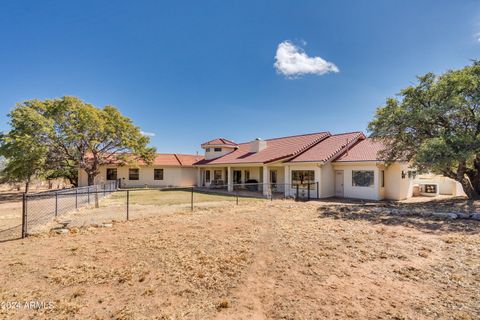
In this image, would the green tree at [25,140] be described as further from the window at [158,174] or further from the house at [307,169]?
the window at [158,174]

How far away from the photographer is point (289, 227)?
873 cm

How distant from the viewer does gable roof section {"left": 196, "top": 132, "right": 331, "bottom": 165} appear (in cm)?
2052

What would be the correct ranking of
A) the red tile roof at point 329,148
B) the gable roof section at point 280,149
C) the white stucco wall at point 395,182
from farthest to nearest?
1. the gable roof section at point 280,149
2. the red tile roof at point 329,148
3. the white stucco wall at point 395,182

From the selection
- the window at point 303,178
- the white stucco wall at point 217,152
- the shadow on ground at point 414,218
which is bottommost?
the shadow on ground at point 414,218

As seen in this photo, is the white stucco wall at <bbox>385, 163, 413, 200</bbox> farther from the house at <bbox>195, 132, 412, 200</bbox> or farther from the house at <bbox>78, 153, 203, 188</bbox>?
the house at <bbox>78, 153, 203, 188</bbox>

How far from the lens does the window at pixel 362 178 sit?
16.4 meters

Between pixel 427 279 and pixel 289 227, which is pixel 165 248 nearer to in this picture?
pixel 289 227

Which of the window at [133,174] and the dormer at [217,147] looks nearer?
the dormer at [217,147]

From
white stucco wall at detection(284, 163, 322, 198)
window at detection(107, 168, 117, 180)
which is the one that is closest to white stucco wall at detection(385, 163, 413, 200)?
white stucco wall at detection(284, 163, 322, 198)

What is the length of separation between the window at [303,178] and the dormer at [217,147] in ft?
37.2

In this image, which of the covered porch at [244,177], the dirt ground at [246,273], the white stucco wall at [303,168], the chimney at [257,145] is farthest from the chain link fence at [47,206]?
the chimney at [257,145]

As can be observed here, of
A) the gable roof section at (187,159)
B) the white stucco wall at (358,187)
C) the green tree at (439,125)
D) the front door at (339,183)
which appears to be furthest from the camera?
the gable roof section at (187,159)

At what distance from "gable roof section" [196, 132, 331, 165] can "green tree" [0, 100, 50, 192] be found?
14967 mm

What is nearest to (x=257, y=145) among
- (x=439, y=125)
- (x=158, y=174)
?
(x=158, y=174)
